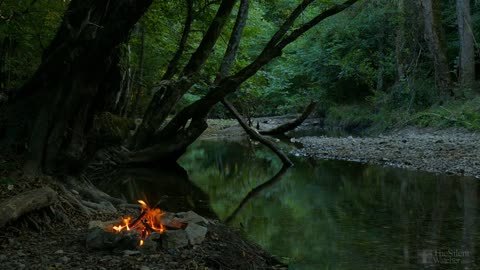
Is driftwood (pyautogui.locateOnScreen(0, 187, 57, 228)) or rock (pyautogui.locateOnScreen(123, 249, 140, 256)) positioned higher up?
driftwood (pyautogui.locateOnScreen(0, 187, 57, 228))

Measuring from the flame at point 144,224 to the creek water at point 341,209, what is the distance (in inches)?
65.9

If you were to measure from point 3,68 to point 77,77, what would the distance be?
3.97m

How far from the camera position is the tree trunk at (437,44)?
21875 mm

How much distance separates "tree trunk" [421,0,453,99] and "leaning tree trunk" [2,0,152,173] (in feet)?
55.4

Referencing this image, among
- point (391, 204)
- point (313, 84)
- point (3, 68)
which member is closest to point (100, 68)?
point (3, 68)

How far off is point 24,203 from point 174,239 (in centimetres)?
174

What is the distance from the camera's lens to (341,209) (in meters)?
9.48

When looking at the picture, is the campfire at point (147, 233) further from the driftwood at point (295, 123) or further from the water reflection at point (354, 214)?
the driftwood at point (295, 123)

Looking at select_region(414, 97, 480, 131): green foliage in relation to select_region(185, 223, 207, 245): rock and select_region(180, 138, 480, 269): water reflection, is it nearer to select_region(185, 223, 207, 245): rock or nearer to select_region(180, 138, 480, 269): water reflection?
select_region(180, 138, 480, 269): water reflection

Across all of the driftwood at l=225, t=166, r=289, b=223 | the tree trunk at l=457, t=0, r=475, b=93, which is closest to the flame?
the driftwood at l=225, t=166, r=289, b=223

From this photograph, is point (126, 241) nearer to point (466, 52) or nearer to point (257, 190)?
point (257, 190)

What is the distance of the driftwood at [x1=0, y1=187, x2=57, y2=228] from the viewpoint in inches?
219

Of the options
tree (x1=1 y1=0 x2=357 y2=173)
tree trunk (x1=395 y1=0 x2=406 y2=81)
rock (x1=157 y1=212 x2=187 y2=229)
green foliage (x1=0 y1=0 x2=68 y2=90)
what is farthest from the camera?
tree trunk (x1=395 y1=0 x2=406 y2=81)

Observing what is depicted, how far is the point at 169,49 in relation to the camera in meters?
18.7
